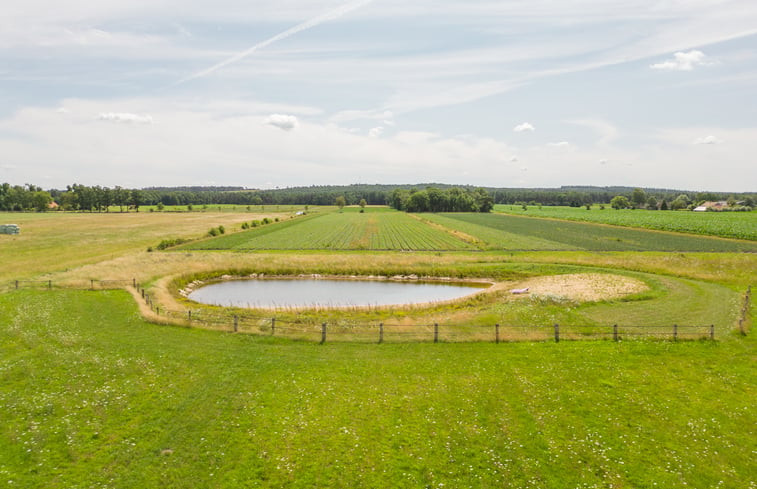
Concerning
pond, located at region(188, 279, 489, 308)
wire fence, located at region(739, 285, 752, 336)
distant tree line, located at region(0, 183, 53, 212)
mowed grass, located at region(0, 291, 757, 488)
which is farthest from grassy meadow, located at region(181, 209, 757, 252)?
distant tree line, located at region(0, 183, 53, 212)

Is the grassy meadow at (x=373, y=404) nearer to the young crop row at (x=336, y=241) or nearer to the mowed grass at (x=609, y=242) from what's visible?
the mowed grass at (x=609, y=242)

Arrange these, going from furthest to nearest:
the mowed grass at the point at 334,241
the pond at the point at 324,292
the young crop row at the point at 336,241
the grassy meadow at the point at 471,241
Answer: the young crop row at the point at 336,241 → the mowed grass at the point at 334,241 → the grassy meadow at the point at 471,241 → the pond at the point at 324,292

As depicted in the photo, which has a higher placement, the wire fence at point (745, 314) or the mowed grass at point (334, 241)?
the mowed grass at point (334, 241)

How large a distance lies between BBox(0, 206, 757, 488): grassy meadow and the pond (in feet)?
25.1

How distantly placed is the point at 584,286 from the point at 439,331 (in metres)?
19.9

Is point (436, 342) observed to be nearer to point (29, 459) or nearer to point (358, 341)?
point (358, 341)

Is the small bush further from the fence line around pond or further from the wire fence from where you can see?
the wire fence

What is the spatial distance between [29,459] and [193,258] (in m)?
48.0

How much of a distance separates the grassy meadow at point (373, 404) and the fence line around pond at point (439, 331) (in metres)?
0.86

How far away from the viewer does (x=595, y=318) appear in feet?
101

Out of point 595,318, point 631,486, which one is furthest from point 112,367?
point 595,318

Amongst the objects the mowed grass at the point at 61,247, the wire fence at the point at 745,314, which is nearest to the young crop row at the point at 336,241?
the mowed grass at the point at 61,247

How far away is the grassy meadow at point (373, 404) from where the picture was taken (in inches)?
528

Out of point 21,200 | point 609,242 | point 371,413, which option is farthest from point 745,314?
point 21,200
